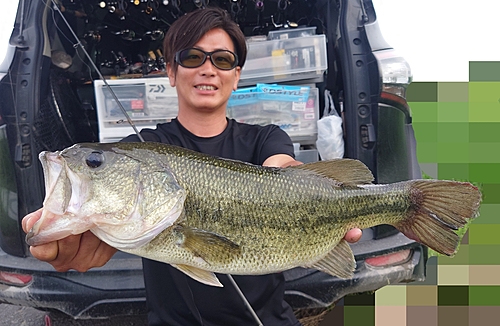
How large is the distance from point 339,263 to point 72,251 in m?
1.14

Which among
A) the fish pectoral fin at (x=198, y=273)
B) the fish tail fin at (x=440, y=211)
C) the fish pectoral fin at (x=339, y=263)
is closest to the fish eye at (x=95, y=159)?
the fish pectoral fin at (x=198, y=273)

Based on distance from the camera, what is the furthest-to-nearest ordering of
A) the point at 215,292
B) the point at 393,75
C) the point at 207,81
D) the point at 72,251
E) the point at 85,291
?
the point at 393,75
the point at 85,291
the point at 207,81
the point at 215,292
the point at 72,251

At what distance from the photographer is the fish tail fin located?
156 cm

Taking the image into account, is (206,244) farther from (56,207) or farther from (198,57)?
(198,57)

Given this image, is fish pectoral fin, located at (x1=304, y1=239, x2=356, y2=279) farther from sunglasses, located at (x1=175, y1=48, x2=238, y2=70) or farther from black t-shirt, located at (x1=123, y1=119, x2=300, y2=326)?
sunglasses, located at (x1=175, y1=48, x2=238, y2=70)

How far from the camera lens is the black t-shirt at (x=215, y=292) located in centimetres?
171

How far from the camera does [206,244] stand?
1350 mm

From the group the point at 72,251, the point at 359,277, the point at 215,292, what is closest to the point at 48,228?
the point at 72,251

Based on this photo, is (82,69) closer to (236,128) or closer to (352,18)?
(236,128)

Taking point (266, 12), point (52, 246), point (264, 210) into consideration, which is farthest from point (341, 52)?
point (52, 246)

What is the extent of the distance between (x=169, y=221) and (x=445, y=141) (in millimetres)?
10200

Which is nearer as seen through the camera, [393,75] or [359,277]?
[359,277]

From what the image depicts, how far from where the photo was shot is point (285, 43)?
312 centimetres

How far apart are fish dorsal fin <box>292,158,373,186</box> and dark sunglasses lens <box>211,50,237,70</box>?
0.69m
